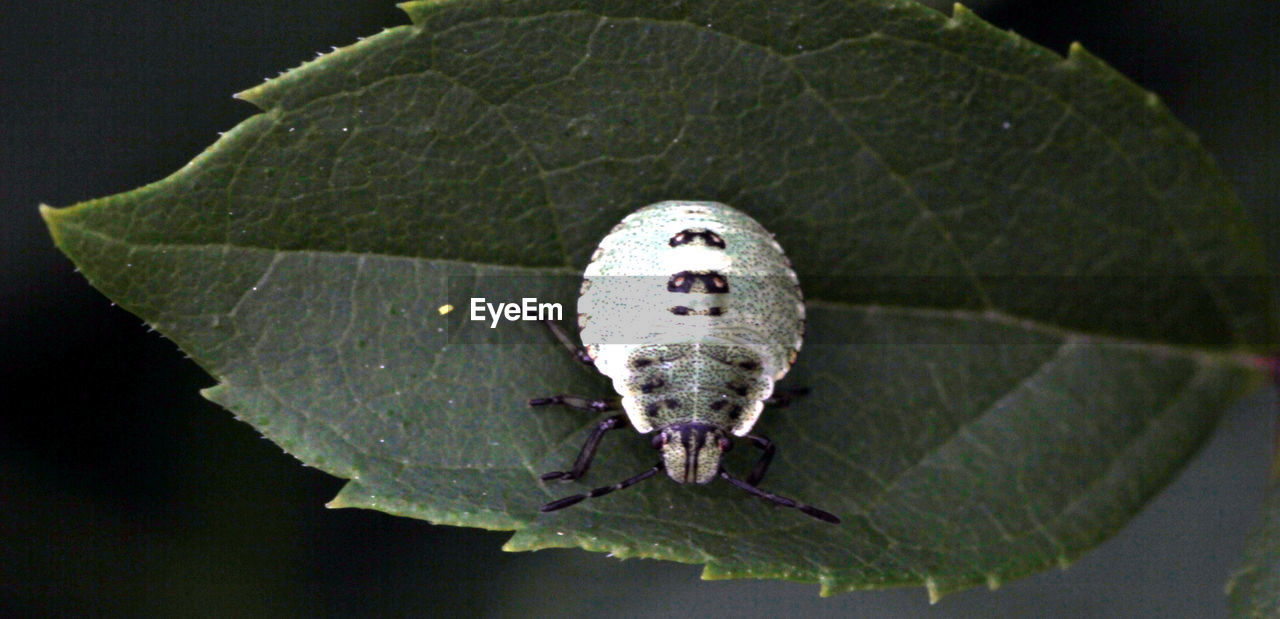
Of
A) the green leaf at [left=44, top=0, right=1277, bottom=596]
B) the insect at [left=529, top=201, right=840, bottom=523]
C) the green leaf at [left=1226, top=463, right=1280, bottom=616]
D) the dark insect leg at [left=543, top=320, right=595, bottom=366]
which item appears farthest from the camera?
the dark insect leg at [left=543, top=320, right=595, bottom=366]

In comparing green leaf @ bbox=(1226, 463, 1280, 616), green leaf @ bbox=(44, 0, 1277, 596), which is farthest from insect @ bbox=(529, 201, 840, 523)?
green leaf @ bbox=(1226, 463, 1280, 616)

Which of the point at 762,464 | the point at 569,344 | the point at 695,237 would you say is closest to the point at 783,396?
the point at 762,464

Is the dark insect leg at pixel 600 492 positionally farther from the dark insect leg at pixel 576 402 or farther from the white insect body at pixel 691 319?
the dark insect leg at pixel 576 402

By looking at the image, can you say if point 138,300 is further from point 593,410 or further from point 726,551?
point 726,551
